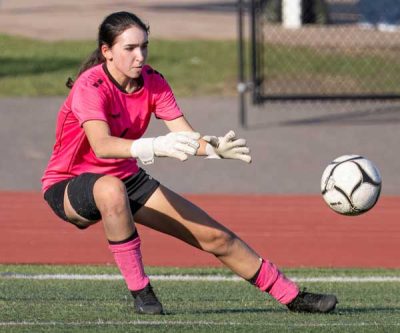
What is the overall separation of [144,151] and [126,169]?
0.78m

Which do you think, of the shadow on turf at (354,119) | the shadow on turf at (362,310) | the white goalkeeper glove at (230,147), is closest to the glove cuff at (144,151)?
the white goalkeeper glove at (230,147)

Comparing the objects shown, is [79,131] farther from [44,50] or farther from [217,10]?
[217,10]

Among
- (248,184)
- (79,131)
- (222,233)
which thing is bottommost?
(248,184)

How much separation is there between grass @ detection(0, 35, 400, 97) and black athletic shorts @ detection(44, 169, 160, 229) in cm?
1218

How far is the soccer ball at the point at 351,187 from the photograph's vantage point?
736 cm

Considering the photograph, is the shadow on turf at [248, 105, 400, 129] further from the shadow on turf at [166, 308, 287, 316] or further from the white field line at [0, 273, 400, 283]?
the shadow on turf at [166, 308, 287, 316]

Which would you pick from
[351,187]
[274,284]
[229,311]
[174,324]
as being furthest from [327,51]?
[174,324]

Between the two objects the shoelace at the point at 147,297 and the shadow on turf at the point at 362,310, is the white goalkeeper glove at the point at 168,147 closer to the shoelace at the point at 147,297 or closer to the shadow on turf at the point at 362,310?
the shoelace at the point at 147,297

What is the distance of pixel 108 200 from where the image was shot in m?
6.73

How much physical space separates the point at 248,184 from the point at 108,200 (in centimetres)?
725

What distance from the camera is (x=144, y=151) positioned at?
6453 millimetres

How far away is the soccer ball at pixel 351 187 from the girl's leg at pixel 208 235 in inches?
21.2

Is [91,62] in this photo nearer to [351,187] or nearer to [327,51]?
[351,187]

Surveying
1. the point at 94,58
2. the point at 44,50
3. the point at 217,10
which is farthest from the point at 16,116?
the point at 217,10
